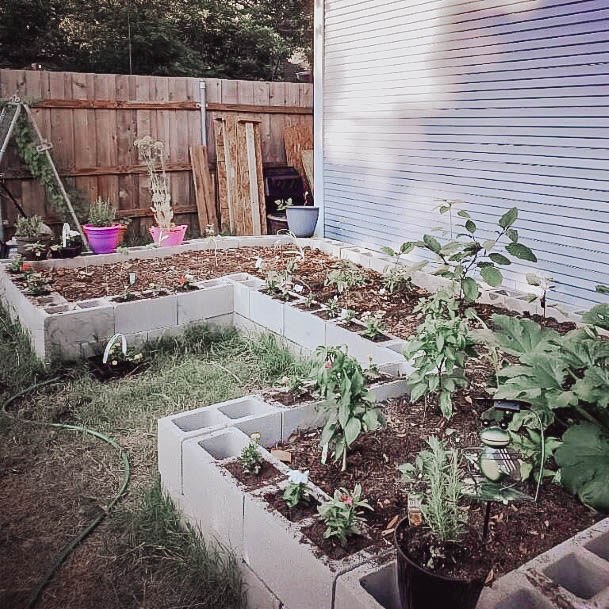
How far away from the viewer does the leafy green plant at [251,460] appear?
2.26 meters

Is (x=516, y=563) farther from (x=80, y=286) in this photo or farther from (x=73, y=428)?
(x=80, y=286)

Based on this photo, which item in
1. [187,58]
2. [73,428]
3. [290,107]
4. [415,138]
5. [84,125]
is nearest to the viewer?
[73,428]

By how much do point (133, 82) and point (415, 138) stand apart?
3573 mm

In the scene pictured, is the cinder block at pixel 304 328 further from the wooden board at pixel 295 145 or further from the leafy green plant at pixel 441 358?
the wooden board at pixel 295 145

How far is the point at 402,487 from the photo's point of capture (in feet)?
7.50

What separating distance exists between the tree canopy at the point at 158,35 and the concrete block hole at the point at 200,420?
10.4 meters

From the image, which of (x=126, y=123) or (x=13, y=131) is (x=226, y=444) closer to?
(x=13, y=131)

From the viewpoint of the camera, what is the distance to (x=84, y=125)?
281 inches

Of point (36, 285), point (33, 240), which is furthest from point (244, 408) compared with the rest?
point (33, 240)

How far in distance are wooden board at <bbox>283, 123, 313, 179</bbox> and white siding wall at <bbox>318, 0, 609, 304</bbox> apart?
6.61 ft

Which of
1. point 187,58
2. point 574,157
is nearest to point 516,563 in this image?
point 574,157

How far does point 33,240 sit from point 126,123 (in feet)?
8.13

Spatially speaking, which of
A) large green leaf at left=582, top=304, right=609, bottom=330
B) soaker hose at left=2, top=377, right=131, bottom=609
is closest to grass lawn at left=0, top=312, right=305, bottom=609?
soaker hose at left=2, top=377, right=131, bottom=609

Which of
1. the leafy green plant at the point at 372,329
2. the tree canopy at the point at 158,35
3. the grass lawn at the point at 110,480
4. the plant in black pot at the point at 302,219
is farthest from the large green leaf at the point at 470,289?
the tree canopy at the point at 158,35
